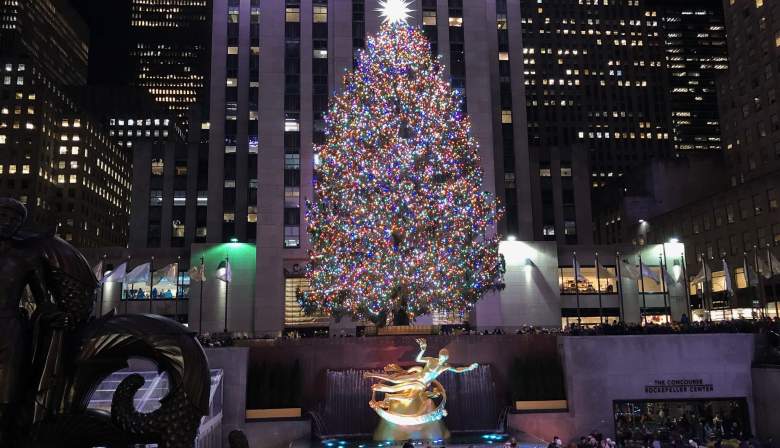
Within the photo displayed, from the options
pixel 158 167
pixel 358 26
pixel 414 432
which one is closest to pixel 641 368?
pixel 414 432

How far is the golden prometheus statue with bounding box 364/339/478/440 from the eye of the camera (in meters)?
24.6

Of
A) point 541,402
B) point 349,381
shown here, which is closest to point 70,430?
point 349,381

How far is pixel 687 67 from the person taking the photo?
172 metres

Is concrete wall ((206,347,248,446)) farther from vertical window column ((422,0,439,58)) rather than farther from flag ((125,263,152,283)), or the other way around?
vertical window column ((422,0,439,58))

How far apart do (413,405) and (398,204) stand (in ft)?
37.6

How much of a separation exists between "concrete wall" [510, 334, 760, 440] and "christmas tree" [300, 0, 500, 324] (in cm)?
721

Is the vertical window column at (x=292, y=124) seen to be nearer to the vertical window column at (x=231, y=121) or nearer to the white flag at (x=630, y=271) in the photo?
the vertical window column at (x=231, y=121)

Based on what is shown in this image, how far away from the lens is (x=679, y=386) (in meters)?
29.8

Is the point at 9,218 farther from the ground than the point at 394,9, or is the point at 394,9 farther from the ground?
the point at 394,9

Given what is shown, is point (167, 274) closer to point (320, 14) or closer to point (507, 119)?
point (320, 14)

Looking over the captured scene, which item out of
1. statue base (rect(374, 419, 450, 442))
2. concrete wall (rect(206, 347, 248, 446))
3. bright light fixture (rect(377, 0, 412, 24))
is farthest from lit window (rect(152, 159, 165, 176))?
statue base (rect(374, 419, 450, 442))

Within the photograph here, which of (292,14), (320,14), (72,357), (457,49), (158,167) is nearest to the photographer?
(72,357)

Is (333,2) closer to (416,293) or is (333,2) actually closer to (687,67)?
(416,293)

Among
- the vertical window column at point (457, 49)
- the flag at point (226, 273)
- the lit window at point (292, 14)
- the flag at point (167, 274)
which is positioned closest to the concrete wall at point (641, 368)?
the flag at point (226, 273)
